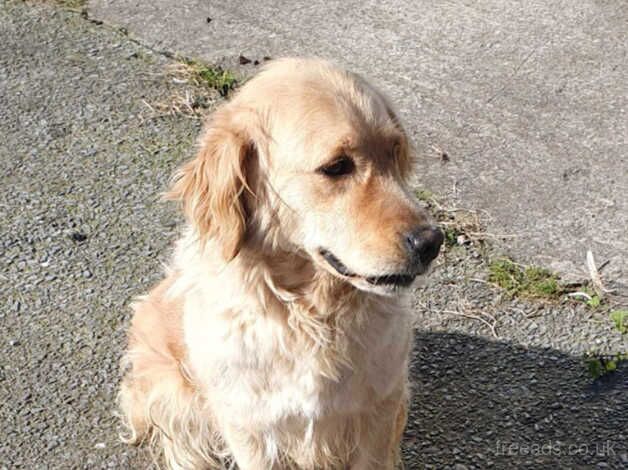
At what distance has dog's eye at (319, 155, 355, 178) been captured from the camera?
9.37 feet

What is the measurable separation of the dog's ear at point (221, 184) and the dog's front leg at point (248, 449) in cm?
65

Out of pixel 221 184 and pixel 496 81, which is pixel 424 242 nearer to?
pixel 221 184

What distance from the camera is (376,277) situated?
9.30ft

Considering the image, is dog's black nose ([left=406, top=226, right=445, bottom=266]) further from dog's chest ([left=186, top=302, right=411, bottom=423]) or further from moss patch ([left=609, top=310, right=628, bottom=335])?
moss patch ([left=609, top=310, right=628, bottom=335])

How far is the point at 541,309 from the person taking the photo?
4.20 m

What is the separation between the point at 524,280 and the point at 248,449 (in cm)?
170

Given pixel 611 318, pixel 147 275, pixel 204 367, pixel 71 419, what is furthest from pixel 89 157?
pixel 611 318

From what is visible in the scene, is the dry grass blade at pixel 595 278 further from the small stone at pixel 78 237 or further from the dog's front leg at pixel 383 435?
the small stone at pixel 78 237

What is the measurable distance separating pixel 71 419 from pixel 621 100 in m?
3.59

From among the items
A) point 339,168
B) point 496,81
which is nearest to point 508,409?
point 339,168

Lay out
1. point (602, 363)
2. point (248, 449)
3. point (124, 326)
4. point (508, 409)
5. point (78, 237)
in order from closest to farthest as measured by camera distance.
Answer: point (248, 449) → point (508, 409) → point (602, 363) → point (124, 326) → point (78, 237)

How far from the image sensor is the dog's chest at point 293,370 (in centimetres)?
306

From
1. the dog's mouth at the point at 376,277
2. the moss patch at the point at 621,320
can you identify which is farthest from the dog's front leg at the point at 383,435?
the moss patch at the point at 621,320

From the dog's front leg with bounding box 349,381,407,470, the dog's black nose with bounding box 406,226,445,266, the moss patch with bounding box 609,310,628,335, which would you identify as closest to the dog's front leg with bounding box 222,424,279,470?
the dog's front leg with bounding box 349,381,407,470
